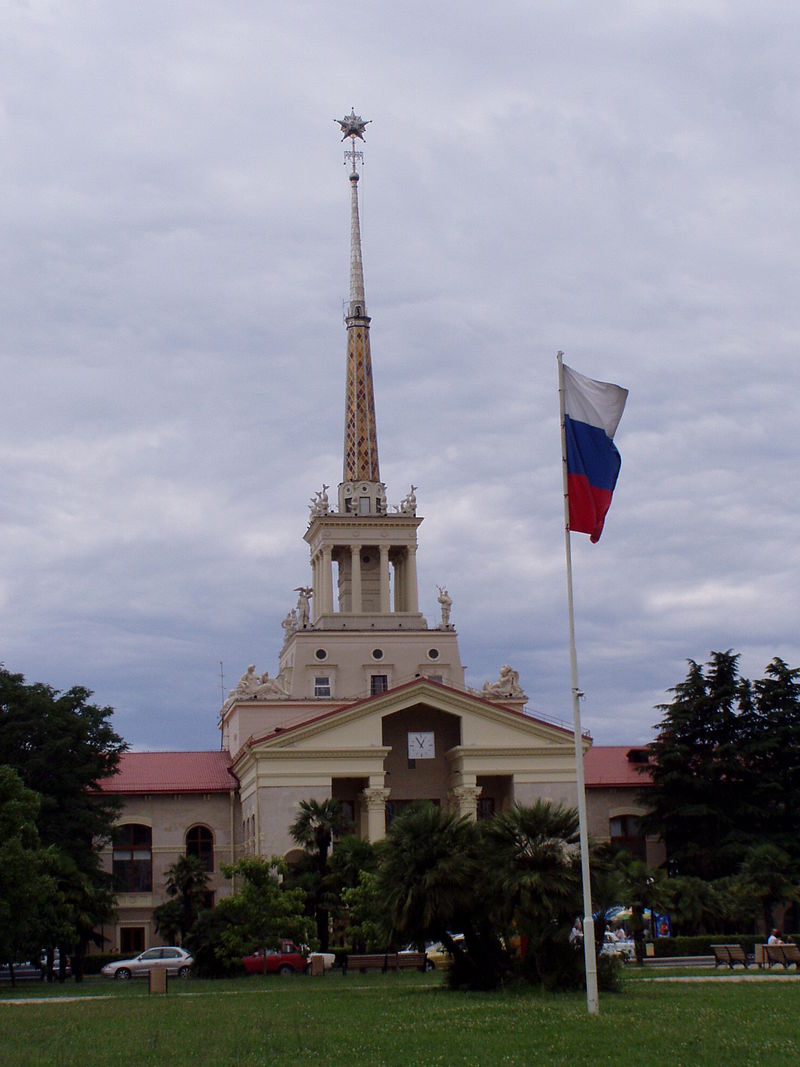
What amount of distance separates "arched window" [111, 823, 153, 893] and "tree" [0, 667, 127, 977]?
728 cm

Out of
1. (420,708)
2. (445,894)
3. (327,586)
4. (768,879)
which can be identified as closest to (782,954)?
(445,894)

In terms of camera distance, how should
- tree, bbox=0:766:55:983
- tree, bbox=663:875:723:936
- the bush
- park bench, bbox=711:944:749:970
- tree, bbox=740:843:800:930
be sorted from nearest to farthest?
the bush
park bench, bbox=711:944:749:970
tree, bbox=0:766:55:983
tree, bbox=663:875:723:936
tree, bbox=740:843:800:930

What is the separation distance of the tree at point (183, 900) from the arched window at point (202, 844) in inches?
356

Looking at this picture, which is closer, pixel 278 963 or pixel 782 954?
pixel 782 954

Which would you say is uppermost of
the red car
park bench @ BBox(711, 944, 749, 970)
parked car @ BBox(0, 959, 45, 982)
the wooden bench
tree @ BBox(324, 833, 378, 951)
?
tree @ BBox(324, 833, 378, 951)

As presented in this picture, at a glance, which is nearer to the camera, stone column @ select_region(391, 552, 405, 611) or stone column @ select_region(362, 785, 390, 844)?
stone column @ select_region(362, 785, 390, 844)

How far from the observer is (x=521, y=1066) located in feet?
56.8

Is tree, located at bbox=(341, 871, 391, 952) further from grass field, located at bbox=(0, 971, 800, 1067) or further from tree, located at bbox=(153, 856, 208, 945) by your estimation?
grass field, located at bbox=(0, 971, 800, 1067)

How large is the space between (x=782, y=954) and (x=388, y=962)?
44.1ft

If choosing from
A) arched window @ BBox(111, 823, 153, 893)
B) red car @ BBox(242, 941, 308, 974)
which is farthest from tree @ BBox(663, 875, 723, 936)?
arched window @ BBox(111, 823, 153, 893)

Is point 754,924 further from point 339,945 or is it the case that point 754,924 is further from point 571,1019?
point 571,1019

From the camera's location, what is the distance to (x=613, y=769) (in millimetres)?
73375

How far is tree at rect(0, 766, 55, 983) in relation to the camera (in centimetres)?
3872

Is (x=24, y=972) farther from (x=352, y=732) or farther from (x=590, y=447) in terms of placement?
(x=590, y=447)
